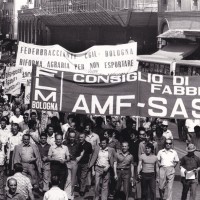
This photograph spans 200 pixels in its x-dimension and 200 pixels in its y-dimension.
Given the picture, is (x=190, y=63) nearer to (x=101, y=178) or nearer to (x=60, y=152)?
(x=101, y=178)

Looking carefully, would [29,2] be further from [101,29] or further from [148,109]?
[148,109]

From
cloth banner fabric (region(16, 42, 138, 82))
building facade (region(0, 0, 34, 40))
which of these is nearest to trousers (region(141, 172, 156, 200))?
cloth banner fabric (region(16, 42, 138, 82))

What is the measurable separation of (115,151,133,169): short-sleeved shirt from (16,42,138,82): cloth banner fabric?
22.0 feet

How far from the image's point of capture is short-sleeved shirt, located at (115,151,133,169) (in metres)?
15.4

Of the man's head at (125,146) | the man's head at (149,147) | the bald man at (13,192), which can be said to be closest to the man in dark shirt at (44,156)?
the man's head at (125,146)

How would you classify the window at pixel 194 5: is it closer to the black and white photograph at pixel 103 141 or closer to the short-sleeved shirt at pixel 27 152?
the black and white photograph at pixel 103 141

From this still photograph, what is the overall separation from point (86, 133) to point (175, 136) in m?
10.8

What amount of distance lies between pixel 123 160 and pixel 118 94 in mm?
1888

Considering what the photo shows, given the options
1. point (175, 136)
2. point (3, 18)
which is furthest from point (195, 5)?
point (3, 18)

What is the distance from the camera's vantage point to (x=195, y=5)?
4331 centimetres

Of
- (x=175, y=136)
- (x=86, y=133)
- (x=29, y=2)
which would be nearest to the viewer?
(x=86, y=133)

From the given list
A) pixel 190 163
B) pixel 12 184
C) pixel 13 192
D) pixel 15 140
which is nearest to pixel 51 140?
pixel 15 140

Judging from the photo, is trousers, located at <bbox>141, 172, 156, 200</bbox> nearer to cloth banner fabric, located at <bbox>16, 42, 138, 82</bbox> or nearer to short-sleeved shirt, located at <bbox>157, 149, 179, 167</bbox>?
short-sleeved shirt, located at <bbox>157, 149, 179, 167</bbox>

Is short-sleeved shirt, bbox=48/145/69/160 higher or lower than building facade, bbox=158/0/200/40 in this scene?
lower
